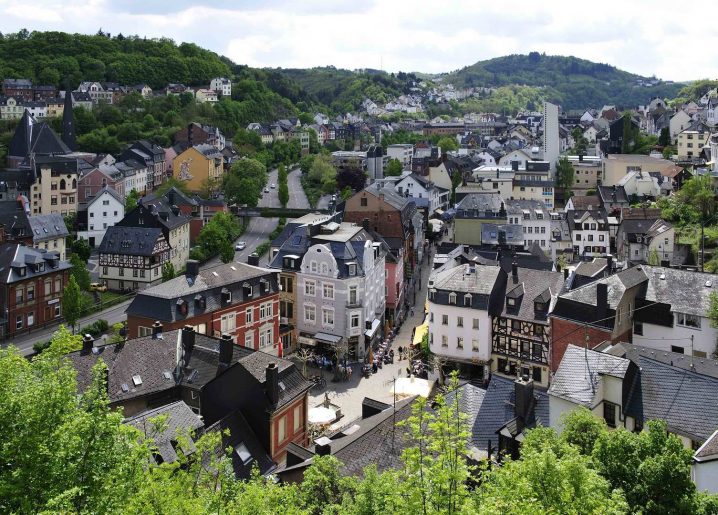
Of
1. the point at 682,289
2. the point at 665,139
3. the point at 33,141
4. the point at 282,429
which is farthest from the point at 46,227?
the point at 665,139

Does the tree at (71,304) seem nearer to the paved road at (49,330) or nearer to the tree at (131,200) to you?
the paved road at (49,330)

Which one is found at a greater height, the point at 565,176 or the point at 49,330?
the point at 565,176

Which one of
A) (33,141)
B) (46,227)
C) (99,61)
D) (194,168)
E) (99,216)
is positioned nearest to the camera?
(46,227)

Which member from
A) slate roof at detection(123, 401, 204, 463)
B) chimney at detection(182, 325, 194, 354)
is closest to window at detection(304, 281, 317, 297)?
chimney at detection(182, 325, 194, 354)

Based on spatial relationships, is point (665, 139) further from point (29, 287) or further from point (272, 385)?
point (272, 385)

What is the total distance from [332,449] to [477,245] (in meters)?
47.2

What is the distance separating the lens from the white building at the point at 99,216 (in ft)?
247

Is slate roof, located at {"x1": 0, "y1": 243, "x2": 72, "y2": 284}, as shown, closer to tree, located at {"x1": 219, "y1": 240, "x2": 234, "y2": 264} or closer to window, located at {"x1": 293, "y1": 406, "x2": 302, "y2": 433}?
tree, located at {"x1": 219, "y1": 240, "x2": 234, "y2": 264}

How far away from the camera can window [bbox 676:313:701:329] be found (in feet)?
115

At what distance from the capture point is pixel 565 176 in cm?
9306

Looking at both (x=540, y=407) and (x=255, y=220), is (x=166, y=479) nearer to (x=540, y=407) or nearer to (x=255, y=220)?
(x=540, y=407)

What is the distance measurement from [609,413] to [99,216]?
62698 mm

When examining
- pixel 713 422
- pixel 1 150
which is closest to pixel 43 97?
pixel 1 150

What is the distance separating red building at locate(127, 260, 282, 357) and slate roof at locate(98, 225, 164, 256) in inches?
829
